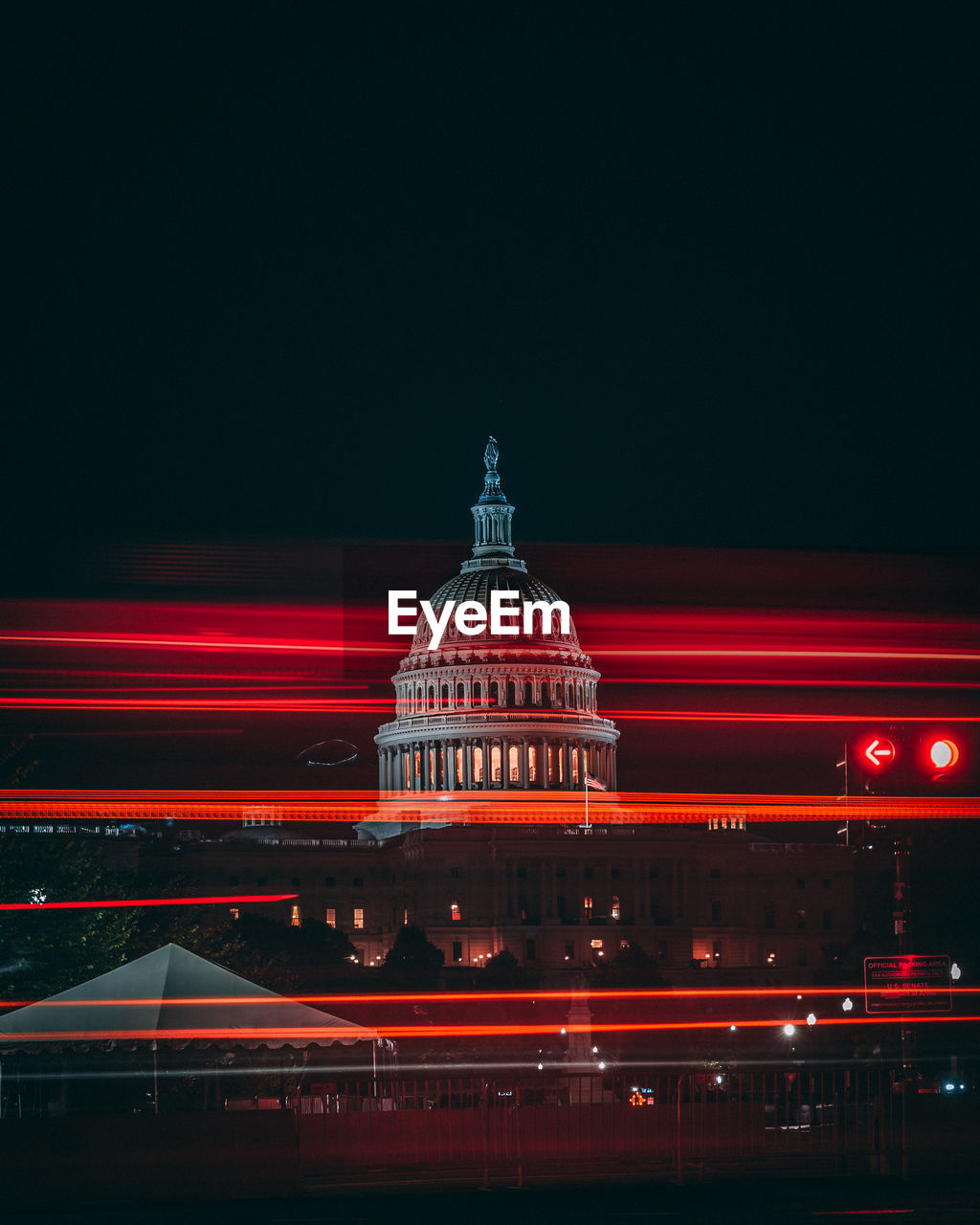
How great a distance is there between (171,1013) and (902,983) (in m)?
12.2

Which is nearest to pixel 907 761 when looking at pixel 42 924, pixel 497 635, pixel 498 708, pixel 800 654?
pixel 42 924

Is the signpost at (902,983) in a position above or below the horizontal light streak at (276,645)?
below

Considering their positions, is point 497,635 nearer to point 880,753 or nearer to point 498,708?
point 498,708

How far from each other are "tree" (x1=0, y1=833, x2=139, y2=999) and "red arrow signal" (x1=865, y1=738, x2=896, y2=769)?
23949 millimetres

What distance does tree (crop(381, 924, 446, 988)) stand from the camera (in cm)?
9475

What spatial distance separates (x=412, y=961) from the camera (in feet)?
325

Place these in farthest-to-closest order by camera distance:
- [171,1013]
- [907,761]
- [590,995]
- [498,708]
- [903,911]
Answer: [498,708]
[590,995]
[171,1013]
[903,911]
[907,761]

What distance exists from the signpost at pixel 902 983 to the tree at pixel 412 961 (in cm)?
7424

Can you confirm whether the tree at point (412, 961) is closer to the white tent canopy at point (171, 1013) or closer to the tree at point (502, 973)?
the tree at point (502, 973)

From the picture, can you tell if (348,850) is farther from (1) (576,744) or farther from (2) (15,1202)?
(2) (15,1202)

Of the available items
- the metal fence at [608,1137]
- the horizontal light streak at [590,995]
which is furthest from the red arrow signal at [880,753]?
the horizontal light streak at [590,995]

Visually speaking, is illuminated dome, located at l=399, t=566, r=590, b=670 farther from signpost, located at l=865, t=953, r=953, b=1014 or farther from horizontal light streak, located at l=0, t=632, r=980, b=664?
signpost, located at l=865, t=953, r=953, b=1014

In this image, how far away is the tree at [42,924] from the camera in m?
39.0

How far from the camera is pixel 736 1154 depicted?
75.1 ft
